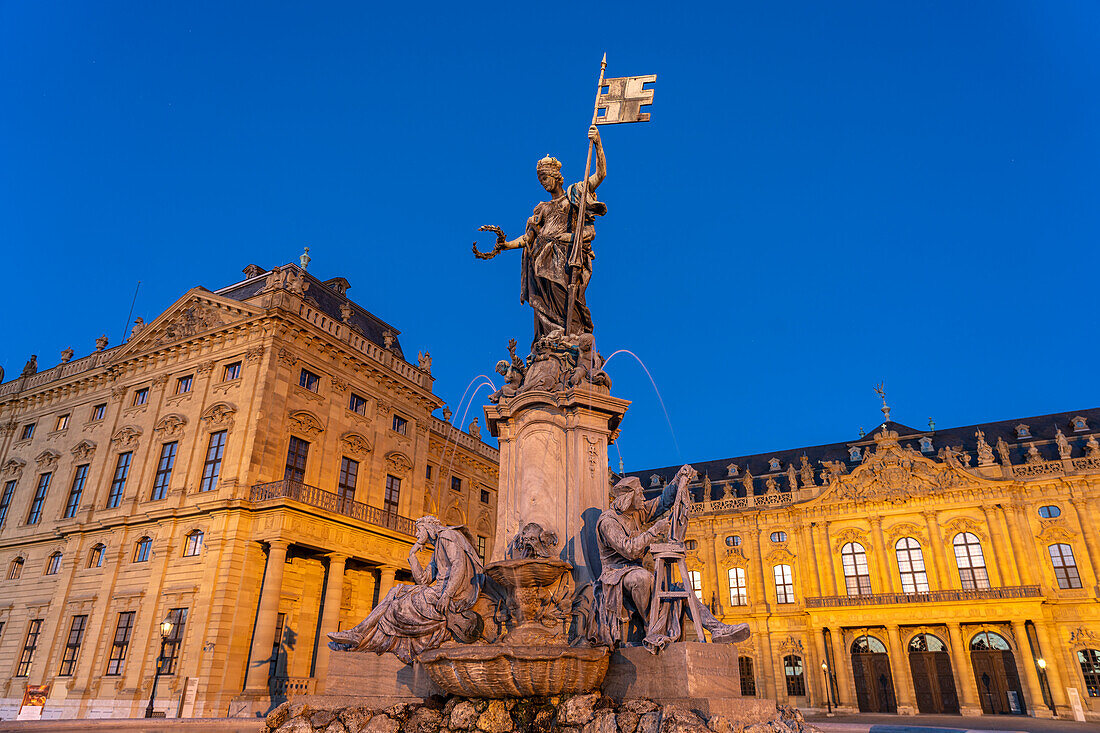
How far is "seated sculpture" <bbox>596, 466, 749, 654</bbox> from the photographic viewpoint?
688 centimetres

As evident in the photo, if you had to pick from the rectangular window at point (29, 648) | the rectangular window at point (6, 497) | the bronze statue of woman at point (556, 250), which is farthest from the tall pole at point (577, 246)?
the rectangular window at point (6, 497)

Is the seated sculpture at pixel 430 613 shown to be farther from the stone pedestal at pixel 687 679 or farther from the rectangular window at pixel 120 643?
the rectangular window at pixel 120 643

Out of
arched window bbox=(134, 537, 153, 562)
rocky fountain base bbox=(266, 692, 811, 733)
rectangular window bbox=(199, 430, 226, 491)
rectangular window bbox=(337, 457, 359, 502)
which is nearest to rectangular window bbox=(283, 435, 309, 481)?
rectangular window bbox=(337, 457, 359, 502)

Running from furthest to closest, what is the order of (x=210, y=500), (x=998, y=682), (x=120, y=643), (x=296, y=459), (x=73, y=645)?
(x=998, y=682) → (x=296, y=459) → (x=73, y=645) → (x=210, y=500) → (x=120, y=643)

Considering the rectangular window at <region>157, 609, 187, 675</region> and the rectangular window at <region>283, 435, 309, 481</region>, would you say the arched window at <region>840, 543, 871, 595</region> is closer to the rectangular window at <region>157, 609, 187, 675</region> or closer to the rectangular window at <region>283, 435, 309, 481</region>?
the rectangular window at <region>283, 435, 309, 481</region>

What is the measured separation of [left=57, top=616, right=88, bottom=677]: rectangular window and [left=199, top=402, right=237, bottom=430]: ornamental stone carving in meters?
8.48

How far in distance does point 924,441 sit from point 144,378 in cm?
4770

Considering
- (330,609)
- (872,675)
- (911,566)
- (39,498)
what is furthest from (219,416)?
(911,566)

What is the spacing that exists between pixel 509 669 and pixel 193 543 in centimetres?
2249

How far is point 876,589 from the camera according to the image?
133 feet

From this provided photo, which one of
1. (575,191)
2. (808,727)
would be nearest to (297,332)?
(575,191)

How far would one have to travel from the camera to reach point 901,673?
37.6 meters

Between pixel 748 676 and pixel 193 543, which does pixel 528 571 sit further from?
pixel 748 676

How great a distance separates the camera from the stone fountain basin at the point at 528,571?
728 cm
